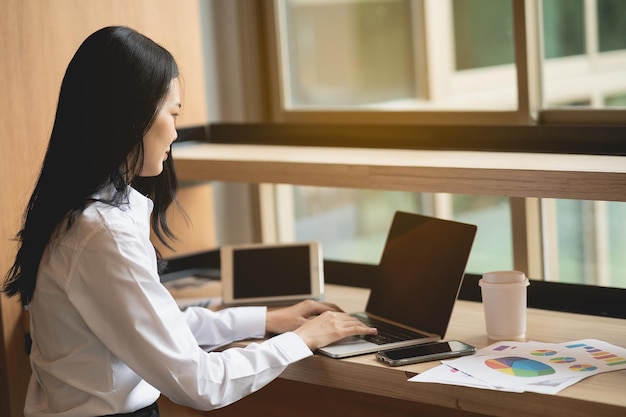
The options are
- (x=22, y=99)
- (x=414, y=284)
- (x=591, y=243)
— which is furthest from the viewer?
(x=591, y=243)

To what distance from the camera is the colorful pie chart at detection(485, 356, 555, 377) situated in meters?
1.54

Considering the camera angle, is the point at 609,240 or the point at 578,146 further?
the point at 609,240

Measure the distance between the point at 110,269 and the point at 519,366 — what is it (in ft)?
2.37

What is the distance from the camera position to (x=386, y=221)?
311 centimetres

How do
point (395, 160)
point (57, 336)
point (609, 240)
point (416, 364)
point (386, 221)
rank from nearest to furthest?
point (57, 336)
point (416, 364)
point (395, 160)
point (609, 240)
point (386, 221)

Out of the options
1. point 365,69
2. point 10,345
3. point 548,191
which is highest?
point 365,69

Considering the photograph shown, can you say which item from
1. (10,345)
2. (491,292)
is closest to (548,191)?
(491,292)

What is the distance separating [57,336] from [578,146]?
1178 mm

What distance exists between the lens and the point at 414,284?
1885 millimetres

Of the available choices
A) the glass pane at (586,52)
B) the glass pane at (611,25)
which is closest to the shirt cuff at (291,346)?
the glass pane at (586,52)

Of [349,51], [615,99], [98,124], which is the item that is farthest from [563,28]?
[98,124]

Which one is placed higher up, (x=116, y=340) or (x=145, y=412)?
(x=116, y=340)

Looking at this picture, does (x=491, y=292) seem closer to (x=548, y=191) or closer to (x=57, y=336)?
(x=548, y=191)

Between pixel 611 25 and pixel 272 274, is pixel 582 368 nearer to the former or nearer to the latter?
pixel 272 274
